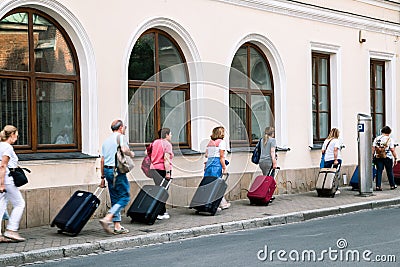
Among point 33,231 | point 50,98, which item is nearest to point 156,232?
point 33,231

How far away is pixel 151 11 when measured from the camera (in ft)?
46.2

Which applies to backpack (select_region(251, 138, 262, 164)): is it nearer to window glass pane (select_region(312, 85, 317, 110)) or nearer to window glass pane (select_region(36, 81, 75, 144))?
window glass pane (select_region(312, 85, 317, 110))

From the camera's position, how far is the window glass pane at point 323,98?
61.9 feet

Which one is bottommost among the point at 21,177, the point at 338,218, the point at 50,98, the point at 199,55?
the point at 338,218

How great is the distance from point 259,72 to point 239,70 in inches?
31.7

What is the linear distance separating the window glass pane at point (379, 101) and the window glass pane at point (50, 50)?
11212 millimetres

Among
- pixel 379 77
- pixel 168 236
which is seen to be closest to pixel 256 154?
pixel 168 236

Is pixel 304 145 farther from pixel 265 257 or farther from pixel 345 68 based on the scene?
pixel 265 257

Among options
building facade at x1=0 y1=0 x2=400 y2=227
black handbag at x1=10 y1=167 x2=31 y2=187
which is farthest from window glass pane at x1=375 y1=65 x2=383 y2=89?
black handbag at x1=10 y1=167 x2=31 y2=187

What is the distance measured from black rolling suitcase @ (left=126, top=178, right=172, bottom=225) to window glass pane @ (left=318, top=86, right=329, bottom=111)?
786cm

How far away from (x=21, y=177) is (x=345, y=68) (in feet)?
37.4

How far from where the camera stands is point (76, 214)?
1080 cm

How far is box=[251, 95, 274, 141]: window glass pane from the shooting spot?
1694 centimetres

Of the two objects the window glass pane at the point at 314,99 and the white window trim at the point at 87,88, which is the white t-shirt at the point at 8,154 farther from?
the window glass pane at the point at 314,99
